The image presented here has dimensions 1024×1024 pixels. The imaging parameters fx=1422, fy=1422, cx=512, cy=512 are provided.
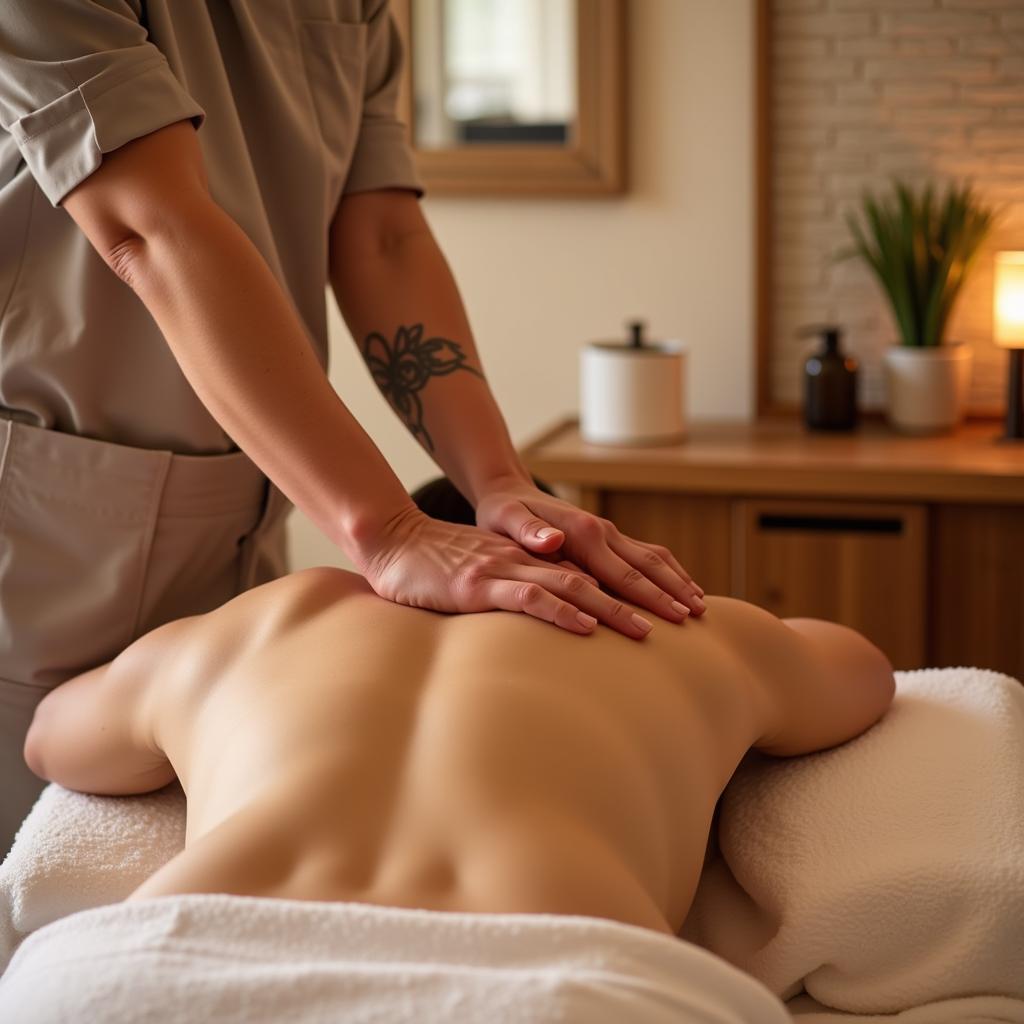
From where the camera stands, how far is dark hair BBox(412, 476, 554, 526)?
1639 mm

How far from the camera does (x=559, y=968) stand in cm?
81

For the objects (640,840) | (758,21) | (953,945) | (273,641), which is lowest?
(953,945)

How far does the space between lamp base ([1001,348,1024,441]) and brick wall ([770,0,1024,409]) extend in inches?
11.4

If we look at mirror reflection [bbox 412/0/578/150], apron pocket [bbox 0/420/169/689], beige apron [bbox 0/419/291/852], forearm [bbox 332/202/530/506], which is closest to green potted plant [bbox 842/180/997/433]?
mirror reflection [bbox 412/0/578/150]

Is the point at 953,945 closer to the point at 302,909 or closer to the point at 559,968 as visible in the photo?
the point at 559,968

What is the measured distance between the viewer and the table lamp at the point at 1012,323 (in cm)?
292

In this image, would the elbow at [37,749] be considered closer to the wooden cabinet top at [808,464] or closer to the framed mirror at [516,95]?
the wooden cabinet top at [808,464]

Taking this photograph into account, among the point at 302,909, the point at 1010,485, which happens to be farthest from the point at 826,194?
the point at 302,909

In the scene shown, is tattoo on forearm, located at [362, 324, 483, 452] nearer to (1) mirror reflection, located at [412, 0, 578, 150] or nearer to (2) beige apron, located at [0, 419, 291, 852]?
(2) beige apron, located at [0, 419, 291, 852]

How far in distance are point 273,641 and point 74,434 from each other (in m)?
0.40

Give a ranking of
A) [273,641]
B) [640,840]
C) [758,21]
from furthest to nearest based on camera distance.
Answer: [758,21] → [273,641] → [640,840]

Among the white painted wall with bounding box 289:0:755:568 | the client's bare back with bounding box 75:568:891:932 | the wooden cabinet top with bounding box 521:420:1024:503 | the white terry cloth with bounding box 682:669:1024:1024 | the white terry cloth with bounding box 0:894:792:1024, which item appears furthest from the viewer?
the white painted wall with bounding box 289:0:755:568

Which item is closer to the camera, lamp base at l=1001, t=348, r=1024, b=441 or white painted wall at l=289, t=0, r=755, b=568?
lamp base at l=1001, t=348, r=1024, b=441

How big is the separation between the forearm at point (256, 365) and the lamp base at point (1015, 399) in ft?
6.57
